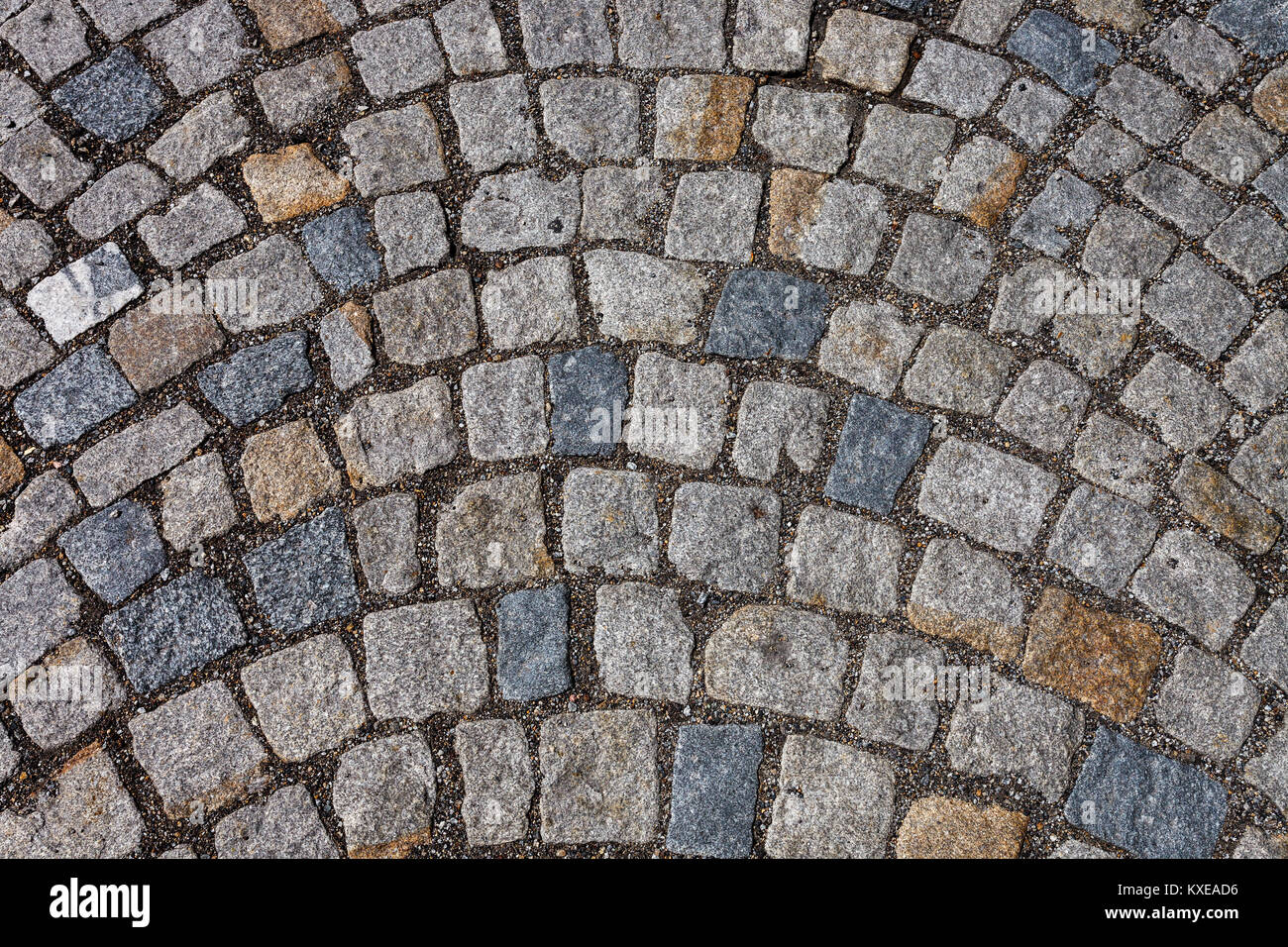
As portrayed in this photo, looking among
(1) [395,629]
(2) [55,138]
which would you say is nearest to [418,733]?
(1) [395,629]

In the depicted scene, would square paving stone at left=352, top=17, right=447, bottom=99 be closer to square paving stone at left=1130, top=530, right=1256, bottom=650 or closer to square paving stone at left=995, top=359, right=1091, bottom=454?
square paving stone at left=995, top=359, right=1091, bottom=454

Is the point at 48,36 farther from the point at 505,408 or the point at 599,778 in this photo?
the point at 599,778

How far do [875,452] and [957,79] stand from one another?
156 centimetres

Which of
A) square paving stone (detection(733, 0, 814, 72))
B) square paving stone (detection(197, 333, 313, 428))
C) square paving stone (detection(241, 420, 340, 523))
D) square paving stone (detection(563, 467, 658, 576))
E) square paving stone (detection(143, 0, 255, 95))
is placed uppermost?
square paving stone (detection(143, 0, 255, 95))

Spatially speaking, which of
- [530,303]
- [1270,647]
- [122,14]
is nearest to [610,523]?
[530,303]

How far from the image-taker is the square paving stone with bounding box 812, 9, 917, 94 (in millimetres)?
3486

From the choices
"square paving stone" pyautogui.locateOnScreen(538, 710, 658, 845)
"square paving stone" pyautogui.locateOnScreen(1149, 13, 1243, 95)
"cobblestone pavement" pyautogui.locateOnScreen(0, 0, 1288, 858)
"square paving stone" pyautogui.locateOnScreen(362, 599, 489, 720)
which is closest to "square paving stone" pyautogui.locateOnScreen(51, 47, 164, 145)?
"cobblestone pavement" pyautogui.locateOnScreen(0, 0, 1288, 858)

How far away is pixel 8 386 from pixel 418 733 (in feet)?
6.59

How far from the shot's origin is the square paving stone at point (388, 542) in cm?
307

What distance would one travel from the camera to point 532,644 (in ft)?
9.89

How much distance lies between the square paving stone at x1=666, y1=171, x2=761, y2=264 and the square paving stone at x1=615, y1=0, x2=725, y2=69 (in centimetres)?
51

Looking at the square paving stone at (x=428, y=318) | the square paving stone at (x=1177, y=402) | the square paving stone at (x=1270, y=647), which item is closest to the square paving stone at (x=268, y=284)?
the square paving stone at (x=428, y=318)

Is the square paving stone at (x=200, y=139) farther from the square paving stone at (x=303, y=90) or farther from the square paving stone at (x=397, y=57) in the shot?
the square paving stone at (x=397, y=57)

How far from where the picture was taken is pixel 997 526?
122 inches
